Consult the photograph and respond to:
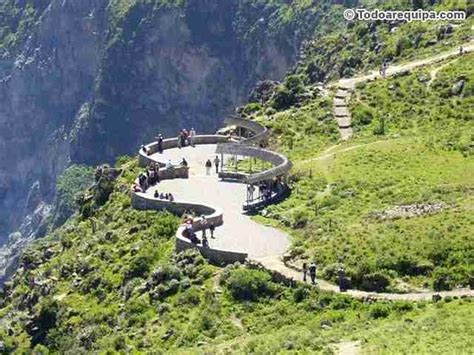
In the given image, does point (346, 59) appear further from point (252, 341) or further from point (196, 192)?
point (252, 341)

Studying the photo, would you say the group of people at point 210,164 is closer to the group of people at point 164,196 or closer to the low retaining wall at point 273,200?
the group of people at point 164,196

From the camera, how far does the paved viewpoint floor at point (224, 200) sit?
55719mm

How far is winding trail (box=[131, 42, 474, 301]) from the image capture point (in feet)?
162

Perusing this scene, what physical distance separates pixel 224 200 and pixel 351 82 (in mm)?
31923

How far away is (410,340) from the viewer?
38844mm

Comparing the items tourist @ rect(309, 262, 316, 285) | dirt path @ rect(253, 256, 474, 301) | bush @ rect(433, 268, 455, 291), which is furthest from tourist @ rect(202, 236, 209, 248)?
bush @ rect(433, 268, 455, 291)

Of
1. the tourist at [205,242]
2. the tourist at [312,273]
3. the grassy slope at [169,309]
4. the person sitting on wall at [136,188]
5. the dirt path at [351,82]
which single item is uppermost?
the dirt path at [351,82]

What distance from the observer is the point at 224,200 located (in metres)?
66.4

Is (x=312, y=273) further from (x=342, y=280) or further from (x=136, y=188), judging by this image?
(x=136, y=188)

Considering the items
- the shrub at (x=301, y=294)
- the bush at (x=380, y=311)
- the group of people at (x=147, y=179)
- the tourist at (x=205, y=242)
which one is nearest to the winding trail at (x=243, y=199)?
the tourist at (x=205, y=242)

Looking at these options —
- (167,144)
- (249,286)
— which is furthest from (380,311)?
(167,144)

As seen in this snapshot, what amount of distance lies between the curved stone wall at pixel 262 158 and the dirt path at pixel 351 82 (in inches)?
430

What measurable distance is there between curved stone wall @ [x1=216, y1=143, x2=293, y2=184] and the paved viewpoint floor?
1650 mm

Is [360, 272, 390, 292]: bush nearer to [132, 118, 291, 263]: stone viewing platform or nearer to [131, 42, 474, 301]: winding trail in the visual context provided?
[131, 42, 474, 301]: winding trail
